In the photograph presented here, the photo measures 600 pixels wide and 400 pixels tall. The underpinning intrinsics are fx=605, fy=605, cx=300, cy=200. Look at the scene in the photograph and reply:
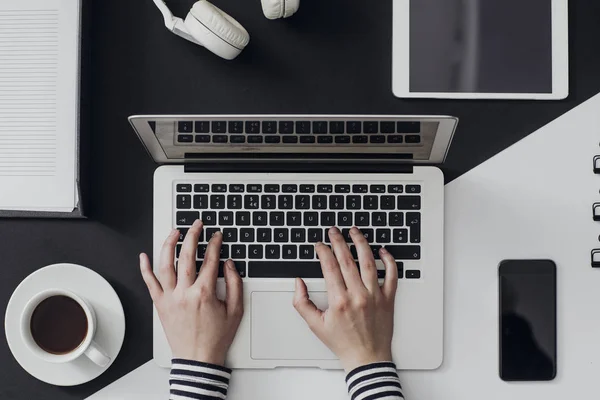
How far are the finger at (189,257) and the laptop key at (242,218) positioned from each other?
0.05m

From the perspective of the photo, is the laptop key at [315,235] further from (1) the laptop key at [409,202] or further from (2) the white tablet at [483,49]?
(2) the white tablet at [483,49]

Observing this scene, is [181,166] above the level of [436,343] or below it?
above

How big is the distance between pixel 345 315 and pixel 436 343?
0.43ft

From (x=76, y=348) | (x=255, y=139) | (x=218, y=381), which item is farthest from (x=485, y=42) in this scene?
(x=76, y=348)

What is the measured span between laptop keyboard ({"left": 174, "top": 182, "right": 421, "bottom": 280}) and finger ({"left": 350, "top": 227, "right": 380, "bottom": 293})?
0.02 metres

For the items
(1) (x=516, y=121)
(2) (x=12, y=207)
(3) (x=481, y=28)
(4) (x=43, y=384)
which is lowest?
(4) (x=43, y=384)

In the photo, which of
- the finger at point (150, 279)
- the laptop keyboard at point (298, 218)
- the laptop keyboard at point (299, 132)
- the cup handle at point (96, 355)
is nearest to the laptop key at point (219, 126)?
the laptop keyboard at point (299, 132)

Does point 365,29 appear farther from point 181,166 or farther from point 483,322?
point 483,322

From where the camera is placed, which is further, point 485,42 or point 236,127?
point 485,42

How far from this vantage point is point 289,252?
788mm

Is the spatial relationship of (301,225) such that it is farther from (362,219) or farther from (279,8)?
(279,8)

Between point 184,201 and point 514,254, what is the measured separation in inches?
17.6

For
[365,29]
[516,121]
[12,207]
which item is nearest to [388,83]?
[365,29]

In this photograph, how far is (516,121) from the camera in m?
0.82
